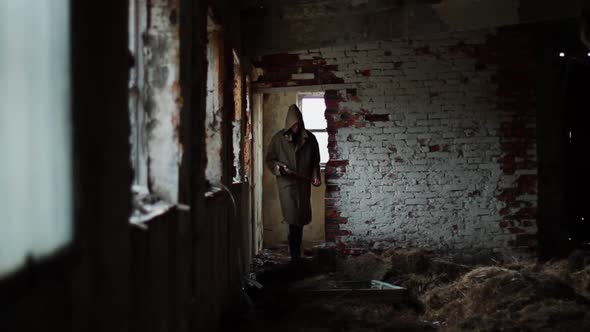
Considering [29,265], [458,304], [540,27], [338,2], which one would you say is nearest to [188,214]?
[29,265]

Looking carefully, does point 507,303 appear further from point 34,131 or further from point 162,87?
point 34,131

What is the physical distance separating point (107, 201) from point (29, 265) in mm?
470

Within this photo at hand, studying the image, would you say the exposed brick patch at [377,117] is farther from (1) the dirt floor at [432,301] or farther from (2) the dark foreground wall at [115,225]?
(2) the dark foreground wall at [115,225]

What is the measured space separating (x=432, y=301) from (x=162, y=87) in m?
2.88

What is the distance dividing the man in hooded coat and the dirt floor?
0.67m

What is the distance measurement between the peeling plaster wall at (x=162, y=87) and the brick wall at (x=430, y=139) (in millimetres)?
3868

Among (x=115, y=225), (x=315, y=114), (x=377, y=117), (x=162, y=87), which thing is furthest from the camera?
(x=315, y=114)

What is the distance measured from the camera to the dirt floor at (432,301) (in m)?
3.54

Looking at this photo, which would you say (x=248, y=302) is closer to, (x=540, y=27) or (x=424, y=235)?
(x=424, y=235)

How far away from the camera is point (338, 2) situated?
4949 millimetres

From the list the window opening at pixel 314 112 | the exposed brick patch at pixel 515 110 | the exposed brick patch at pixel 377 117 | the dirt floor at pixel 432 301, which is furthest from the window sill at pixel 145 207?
the window opening at pixel 314 112

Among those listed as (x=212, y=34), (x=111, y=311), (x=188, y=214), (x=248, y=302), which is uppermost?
(x=212, y=34)

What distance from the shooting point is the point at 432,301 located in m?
4.24

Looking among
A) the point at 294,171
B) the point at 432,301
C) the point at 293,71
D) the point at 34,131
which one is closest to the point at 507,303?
the point at 432,301
